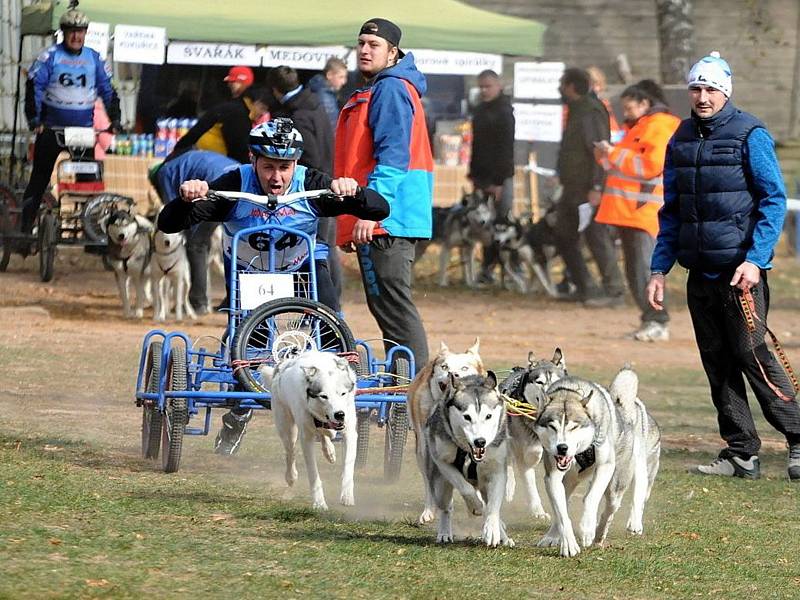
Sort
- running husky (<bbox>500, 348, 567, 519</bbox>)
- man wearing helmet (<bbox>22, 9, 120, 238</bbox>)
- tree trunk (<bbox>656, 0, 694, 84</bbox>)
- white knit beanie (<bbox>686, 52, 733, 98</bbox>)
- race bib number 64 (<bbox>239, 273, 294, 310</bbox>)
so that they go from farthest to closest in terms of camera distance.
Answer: tree trunk (<bbox>656, 0, 694, 84</bbox>) < man wearing helmet (<bbox>22, 9, 120, 238</bbox>) < white knit beanie (<bbox>686, 52, 733, 98</bbox>) < race bib number 64 (<bbox>239, 273, 294, 310</bbox>) < running husky (<bbox>500, 348, 567, 519</bbox>)

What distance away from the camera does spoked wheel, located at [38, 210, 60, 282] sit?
16.4 meters

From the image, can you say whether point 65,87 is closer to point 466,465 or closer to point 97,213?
point 97,213

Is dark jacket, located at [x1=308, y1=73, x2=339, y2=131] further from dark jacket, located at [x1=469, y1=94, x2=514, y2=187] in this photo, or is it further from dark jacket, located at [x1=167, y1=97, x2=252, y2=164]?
dark jacket, located at [x1=469, y1=94, x2=514, y2=187]

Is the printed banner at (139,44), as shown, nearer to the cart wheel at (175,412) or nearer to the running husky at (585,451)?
the cart wheel at (175,412)

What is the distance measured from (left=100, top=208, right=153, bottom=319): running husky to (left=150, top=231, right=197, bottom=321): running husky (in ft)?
0.58

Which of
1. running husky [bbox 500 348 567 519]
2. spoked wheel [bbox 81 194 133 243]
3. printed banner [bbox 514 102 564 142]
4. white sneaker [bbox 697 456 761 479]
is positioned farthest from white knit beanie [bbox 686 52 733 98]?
printed banner [bbox 514 102 564 142]

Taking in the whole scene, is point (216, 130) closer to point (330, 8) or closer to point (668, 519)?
point (330, 8)

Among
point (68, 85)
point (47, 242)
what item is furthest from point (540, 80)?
point (47, 242)

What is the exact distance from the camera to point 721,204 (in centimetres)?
787

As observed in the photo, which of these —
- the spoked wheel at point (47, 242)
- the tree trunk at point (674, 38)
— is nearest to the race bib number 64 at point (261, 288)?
the spoked wheel at point (47, 242)

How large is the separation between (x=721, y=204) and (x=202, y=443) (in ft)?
10.4

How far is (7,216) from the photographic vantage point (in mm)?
17438

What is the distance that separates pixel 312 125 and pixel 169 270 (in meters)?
2.22

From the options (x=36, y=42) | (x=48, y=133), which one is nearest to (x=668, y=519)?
(x=48, y=133)
